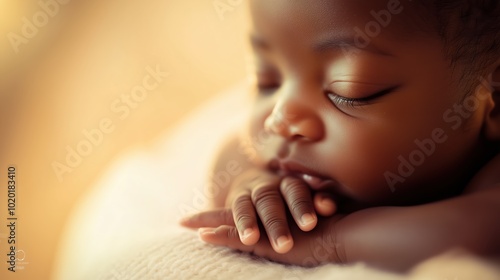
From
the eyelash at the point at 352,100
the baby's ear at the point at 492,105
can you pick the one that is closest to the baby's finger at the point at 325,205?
the eyelash at the point at 352,100

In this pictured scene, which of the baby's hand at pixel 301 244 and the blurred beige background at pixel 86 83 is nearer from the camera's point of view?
the baby's hand at pixel 301 244

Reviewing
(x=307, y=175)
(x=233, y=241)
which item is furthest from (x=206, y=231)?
(x=307, y=175)

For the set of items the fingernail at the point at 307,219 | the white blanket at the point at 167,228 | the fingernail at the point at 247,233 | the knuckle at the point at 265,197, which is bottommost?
the white blanket at the point at 167,228

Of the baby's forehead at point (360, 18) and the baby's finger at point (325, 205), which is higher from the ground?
the baby's forehead at point (360, 18)

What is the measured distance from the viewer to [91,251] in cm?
79

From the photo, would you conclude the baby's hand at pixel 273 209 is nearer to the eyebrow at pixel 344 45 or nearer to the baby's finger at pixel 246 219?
the baby's finger at pixel 246 219

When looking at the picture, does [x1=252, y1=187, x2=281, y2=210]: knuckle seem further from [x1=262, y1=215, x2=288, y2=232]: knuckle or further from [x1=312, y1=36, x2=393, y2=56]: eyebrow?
[x1=312, y1=36, x2=393, y2=56]: eyebrow

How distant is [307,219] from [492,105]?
28cm

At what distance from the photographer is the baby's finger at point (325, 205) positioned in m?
0.68

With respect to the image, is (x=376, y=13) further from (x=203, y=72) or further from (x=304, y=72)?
(x=203, y=72)

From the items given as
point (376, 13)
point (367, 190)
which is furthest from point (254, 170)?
point (376, 13)

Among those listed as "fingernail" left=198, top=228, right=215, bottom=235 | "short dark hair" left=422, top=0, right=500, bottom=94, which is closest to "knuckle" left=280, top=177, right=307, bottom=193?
"fingernail" left=198, top=228, right=215, bottom=235

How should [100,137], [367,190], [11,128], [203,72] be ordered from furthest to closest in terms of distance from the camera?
1. [203,72]
2. [100,137]
3. [11,128]
4. [367,190]

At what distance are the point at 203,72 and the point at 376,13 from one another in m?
0.51
